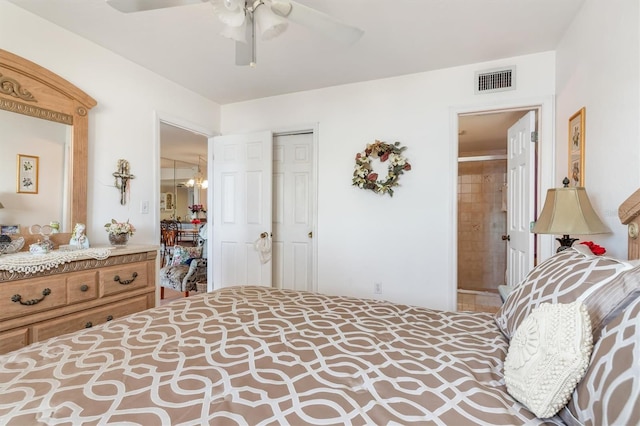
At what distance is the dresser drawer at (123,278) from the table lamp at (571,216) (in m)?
2.60

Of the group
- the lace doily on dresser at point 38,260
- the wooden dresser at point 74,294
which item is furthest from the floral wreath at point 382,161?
the lace doily on dresser at point 38,260

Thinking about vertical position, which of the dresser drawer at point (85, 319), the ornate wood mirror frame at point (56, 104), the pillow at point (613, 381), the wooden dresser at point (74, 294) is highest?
the ornate wood mirror frame at point (56, 104)

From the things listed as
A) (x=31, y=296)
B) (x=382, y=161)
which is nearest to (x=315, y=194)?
(x=382, y=161)

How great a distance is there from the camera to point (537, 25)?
7.17ft

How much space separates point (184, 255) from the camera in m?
4.27

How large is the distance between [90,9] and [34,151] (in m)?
1.01

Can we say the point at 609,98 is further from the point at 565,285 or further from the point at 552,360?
the point at 552,360

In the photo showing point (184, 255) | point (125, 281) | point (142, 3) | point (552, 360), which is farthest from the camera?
point (184, 255)

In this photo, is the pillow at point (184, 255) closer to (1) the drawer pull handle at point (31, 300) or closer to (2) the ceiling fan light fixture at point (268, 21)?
(1) the drawer pull handle at point (31, 300)

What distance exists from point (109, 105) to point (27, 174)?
84cm

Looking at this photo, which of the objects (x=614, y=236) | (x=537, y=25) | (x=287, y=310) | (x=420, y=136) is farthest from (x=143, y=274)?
(x=537, y=25)

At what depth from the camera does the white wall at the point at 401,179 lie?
2.85 metres

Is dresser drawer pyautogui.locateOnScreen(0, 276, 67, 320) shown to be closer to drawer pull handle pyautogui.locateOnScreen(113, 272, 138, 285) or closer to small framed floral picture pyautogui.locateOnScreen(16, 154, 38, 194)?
drawer pull handle pyautogui.locateOnScreen(113, 272, 138, 285)

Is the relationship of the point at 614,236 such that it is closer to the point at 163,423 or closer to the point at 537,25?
the point at 537,25
